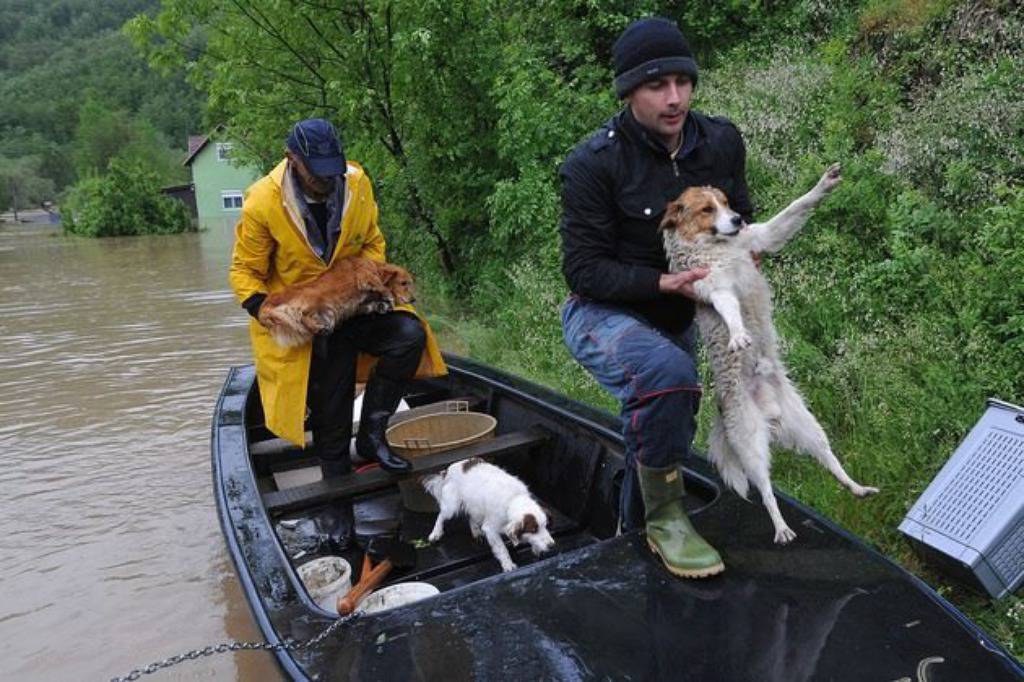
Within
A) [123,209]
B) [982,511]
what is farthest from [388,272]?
[123,209]

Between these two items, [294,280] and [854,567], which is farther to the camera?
[294,280]

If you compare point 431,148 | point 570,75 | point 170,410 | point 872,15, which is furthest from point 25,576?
point 872,15

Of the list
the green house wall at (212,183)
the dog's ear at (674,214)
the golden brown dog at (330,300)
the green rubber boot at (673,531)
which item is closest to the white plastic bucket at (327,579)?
the golden brown dog at (330,300)


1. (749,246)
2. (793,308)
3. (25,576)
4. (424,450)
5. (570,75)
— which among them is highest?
(570,75)

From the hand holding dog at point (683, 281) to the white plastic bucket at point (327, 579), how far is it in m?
1.85

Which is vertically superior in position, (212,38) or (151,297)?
(212,38)

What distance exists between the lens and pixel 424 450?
4422mm

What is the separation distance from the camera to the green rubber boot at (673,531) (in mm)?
2658

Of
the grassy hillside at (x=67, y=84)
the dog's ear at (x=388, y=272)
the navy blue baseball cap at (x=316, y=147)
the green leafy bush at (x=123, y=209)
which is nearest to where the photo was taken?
the navy blue baseball cap at (x=316, y=147)

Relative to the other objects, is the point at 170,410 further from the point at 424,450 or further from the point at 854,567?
the point at 854,567

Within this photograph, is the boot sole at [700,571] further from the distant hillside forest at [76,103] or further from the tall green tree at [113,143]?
the tall green tree at [113,143]

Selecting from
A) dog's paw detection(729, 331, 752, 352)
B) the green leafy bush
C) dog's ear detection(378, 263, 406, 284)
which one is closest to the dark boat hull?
dog's paw detection(729, 331, 752, 352)

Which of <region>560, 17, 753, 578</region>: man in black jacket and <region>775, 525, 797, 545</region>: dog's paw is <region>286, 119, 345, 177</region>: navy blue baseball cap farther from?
<region>775, 525, 797, 545</region>: dog's paw

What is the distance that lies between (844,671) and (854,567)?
536mm
